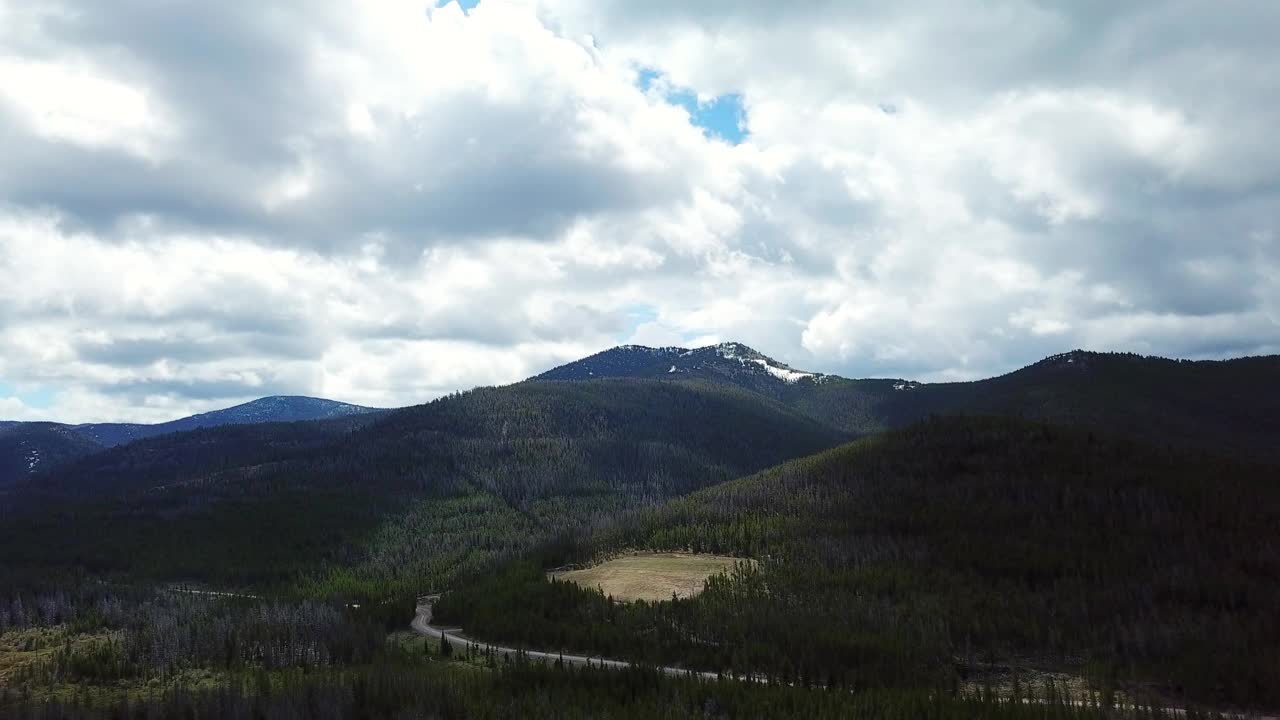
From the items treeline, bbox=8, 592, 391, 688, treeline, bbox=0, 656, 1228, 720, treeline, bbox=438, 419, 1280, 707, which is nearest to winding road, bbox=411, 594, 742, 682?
treeline, bbox=438, 419, 1280, 707

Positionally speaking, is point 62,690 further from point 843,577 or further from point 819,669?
point 843,577

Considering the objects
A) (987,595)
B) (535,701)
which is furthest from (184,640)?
(987,595)

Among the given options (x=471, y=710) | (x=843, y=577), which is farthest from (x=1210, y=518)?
(x=471, y=710)

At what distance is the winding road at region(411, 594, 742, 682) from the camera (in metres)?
99.3

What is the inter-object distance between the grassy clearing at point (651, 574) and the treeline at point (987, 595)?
6.51 m

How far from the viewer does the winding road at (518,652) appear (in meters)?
99.3

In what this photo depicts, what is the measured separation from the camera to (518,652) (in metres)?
107

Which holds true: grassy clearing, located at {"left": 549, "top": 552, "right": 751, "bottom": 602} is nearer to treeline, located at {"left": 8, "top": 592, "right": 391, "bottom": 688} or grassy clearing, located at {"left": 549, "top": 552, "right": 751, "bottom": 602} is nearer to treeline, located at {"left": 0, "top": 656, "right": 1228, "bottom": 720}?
treeline, located at {"left": 8, "top": 592, "right": 391, "bottom": 688}

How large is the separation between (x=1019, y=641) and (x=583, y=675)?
64.0 m

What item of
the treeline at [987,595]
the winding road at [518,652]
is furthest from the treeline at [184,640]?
the treeline at [987,595]

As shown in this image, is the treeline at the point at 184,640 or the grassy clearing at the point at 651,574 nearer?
the treeline at the point at 184,640

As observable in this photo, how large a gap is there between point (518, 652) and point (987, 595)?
261 ft

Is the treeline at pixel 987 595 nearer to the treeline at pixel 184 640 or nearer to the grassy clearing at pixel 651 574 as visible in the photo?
the grassy clearing at pixel 651 574

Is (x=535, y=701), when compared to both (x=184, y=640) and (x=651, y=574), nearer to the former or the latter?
(x=184, y=640)
